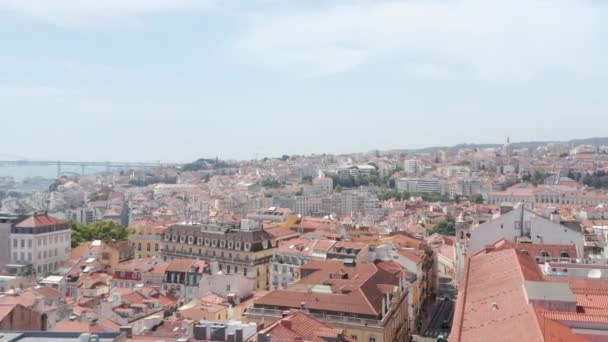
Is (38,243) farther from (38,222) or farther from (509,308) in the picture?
(509,308)

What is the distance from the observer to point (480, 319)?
25.5 meters

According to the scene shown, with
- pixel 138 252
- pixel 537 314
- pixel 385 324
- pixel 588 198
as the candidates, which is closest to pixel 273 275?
pixel 138 252

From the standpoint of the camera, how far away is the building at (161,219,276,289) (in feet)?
191

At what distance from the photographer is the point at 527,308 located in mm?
24000

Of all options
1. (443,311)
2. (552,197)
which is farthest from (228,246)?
(552,197)

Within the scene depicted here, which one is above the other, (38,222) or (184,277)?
(38,222)

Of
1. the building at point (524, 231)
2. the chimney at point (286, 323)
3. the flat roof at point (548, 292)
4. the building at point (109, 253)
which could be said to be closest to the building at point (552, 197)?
the building at point (524, 231)

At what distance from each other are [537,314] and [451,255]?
181 feet

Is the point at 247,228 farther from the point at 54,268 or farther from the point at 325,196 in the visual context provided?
the point at 325,196

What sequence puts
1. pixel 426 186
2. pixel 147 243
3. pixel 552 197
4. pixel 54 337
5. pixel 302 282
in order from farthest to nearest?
pixel 426 186 < pixel 552 197 < pixel 147 243 < pixel 302 282 < pixel 54 337

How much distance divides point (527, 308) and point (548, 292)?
218 centimetres

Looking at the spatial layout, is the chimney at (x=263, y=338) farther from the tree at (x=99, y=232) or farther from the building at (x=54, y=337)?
the tree at (x=99, y=232)

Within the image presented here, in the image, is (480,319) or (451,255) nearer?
→ (480,319)

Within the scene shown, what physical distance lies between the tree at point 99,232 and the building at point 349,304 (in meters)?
41.4
